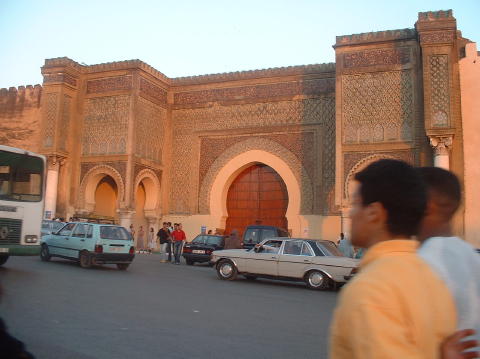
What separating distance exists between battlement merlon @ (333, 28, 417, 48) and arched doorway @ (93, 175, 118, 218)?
12.2m

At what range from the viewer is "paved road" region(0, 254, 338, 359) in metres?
4.86

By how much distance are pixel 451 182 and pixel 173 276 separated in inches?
416

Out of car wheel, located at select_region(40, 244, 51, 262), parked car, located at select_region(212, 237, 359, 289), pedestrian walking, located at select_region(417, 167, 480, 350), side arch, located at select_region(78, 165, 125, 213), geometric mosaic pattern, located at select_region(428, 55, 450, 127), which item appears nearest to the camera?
pedestrian walking, located at select_region(417, 167, 480, 350)

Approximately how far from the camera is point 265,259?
1194 centimetres

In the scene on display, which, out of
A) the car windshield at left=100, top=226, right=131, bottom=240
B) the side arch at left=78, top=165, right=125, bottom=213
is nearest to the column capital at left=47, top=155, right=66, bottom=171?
the side arch at left=78, top=165, right=125, bottom=213

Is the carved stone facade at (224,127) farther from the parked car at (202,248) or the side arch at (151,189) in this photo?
the parked car at (202,248)

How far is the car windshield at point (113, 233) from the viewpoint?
1314cm

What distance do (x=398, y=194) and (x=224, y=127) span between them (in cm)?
2086

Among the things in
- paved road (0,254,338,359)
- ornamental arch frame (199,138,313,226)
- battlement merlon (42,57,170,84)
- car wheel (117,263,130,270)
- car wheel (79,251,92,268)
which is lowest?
paved road (0,254,338,359)

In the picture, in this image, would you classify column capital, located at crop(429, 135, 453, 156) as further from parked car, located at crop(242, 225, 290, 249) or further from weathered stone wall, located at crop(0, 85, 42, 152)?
weathered stone wall, located at crop(0, 85, 42, 152)

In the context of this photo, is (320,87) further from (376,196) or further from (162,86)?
(376,196)

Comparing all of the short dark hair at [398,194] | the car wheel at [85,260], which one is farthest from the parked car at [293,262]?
the short dark hair at [398,194]

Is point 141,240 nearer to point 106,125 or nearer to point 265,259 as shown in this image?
point 106,125

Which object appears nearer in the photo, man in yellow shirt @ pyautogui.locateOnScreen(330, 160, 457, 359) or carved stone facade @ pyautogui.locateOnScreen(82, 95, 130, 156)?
man in yellow shirt @ pyautogui.locateOnScreen(330, 160, 457, 359)
